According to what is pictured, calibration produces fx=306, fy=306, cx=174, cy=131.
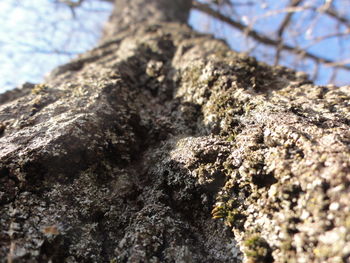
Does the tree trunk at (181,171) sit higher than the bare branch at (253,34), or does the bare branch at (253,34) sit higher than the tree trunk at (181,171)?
the bare branch at (253,34)

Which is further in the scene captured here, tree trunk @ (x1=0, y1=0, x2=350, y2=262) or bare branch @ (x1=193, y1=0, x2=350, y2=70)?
bare branch @ (x1=193, y1=0, x2=350, y2=70)

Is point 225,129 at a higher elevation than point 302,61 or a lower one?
lower

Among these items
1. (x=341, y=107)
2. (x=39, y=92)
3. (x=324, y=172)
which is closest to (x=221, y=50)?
(x=341, y=107)

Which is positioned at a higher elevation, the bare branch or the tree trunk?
the bare branch

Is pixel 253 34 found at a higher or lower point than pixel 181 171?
higher

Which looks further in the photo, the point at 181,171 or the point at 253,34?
the point at 253,34

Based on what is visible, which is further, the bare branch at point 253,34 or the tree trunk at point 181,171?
the bare branch at point 253,34

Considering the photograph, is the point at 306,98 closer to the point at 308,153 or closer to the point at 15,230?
the point at 308,153

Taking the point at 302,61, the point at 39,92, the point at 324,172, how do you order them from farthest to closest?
the point at 302,61 < the point at 39,92 < the point at 324,172
